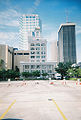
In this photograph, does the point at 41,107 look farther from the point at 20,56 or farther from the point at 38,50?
the point at 20,56

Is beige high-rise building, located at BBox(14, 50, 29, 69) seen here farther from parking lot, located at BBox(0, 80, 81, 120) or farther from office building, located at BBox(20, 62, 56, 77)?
parking lot, located at BBox(0, 80, 81, 120)

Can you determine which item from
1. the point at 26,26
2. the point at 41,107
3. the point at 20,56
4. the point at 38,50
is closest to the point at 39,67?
the point at 38,50

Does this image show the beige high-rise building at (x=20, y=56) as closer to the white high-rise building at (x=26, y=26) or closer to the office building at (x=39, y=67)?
the office building at (x=39, y=67)

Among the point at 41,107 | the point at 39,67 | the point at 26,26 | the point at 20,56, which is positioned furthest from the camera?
the point at 26,26

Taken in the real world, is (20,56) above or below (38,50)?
below

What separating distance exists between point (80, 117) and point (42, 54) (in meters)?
109

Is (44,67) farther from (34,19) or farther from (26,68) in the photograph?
(34,19)

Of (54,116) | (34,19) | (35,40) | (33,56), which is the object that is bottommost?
(54,116)

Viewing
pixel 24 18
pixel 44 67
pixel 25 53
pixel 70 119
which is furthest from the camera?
pixel 24 18

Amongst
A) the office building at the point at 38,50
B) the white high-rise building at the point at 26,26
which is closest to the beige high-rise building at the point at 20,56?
the office building at the point at 38,50

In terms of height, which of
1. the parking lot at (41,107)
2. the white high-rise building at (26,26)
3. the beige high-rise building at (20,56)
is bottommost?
the parking lot at (41,107)

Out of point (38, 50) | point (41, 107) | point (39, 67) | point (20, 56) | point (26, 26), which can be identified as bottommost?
point (41, 107)

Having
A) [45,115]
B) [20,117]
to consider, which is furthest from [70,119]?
[20,117]

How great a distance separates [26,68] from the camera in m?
111
